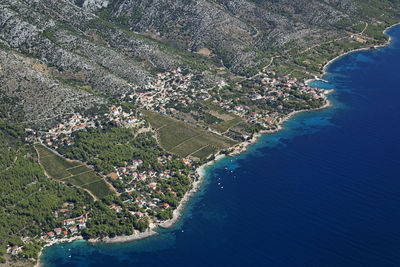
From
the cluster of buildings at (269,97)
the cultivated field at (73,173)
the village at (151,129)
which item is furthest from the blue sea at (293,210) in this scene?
the cultivated field at (73,173)

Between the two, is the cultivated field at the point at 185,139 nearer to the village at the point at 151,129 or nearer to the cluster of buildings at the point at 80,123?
the village at the point at 151,129

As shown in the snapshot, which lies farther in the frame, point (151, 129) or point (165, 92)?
point (165, 92)

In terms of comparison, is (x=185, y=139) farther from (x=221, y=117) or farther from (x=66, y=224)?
(x=66, y=224)

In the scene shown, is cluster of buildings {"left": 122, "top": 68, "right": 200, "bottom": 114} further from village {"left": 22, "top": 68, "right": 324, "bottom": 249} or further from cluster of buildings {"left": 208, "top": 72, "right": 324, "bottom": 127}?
cluster of buildings {"left": 208, "top": 72, "right": 324, "bottom": 127}

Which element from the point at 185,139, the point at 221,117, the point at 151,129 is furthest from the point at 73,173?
the point at 221,117

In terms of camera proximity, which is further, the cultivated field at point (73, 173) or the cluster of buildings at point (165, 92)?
the cluster of buildings at point (165, 92)
